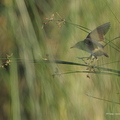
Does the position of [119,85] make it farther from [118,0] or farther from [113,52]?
[118,0]

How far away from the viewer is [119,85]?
56cm

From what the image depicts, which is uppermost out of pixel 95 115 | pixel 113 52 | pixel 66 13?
pixel 66 13

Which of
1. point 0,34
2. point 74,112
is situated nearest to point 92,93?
point 74,112

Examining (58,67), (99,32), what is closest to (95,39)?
(99,32)

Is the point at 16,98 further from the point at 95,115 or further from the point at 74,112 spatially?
the point at 95,115

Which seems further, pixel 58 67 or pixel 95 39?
pixel 58 67

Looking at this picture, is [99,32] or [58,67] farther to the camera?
[58,67]

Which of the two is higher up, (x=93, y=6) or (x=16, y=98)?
(x=93, y=6)

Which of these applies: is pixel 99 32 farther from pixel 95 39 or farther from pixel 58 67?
pixel 58 67

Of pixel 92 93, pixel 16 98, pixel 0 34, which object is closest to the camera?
pixel 16 98

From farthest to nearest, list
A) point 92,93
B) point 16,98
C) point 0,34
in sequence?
point 0,34 → point 92,93 → point 16,98

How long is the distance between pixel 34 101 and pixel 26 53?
91 mm

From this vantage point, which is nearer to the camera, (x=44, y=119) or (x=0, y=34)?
(x=44, y=119)

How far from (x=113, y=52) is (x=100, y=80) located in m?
0.07
